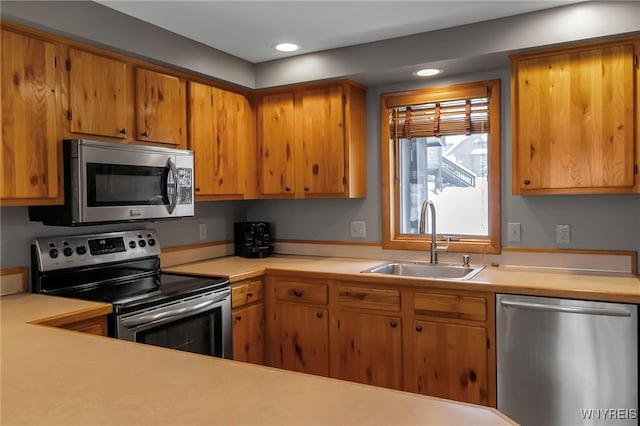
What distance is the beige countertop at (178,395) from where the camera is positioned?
998mm

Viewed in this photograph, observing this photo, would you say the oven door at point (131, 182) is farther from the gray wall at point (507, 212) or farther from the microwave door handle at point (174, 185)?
the gray wall at point (507, 212)

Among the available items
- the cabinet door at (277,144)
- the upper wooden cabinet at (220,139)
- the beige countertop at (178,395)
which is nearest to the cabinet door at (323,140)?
the cabinet door at (277,144)

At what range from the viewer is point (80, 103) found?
2.44 metres

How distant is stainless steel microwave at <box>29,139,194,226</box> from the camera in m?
2.36

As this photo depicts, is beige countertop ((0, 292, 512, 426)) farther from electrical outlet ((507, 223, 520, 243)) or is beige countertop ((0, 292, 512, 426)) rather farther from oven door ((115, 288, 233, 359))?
electrical outlet ((507, 223, 520, 243))

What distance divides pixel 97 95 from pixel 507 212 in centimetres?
244

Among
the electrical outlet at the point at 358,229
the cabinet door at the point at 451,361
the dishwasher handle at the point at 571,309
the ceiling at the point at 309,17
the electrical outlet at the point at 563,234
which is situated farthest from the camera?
the electrical outlet at the point at 358,229

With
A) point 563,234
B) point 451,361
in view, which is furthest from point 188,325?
point 563,234

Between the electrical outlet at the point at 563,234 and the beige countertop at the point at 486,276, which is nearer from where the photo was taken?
the beige countertop at the point at 486,276

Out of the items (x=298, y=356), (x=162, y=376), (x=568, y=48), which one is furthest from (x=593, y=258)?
(x=162, y=376)

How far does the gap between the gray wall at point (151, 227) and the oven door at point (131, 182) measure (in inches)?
14.4

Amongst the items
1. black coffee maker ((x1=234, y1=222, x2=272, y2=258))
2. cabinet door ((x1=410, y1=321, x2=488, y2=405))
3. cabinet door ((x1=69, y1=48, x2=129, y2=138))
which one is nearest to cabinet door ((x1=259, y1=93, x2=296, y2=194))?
black coffee maker ((x1=234, y1=222, x2=272, y2=258))

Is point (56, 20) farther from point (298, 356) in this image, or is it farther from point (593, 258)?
point (593, 258)

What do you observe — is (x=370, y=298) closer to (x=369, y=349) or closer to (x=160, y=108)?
(x=369, y=349)
